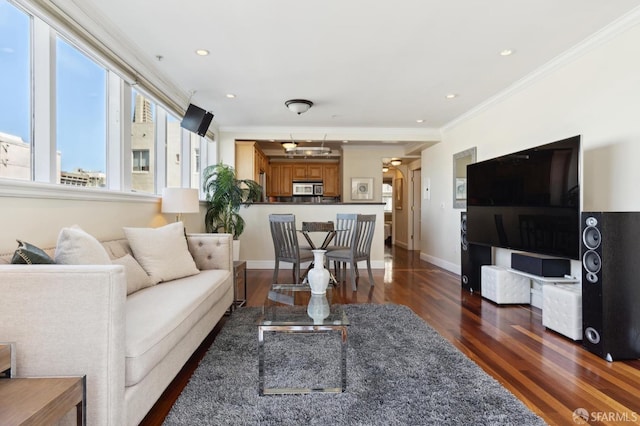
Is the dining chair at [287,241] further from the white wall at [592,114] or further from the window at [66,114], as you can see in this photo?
the white wall at [592,114]

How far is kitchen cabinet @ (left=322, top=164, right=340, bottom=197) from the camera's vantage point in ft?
27.5

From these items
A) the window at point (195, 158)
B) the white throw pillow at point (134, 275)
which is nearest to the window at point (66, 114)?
the white throw pillow at point (134, 275)

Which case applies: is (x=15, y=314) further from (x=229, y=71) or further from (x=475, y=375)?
(x=229, y=71)

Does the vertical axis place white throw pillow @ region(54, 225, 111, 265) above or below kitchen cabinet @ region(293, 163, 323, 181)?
below

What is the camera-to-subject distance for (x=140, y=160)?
11.4ft

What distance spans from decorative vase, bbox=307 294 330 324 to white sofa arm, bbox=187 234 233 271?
3.76ft

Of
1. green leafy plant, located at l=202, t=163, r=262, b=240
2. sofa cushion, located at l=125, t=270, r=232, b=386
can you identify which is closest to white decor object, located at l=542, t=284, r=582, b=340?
sofa cushion, located at l=125, t=270, r=232, b=386

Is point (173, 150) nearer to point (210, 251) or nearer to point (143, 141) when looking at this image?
point (143, 141)

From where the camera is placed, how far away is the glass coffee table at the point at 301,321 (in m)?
1.74

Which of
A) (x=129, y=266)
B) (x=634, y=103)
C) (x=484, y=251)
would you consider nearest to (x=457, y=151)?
(x=484, y=251)

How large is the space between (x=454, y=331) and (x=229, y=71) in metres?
3.29

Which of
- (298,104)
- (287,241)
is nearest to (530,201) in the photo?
(287,241)

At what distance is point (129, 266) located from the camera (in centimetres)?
220

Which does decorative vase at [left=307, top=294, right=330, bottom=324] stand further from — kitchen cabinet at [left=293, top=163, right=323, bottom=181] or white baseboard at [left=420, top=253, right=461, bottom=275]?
kitchen cabinet at [left=293, top=163, right=323, bottom=181]
